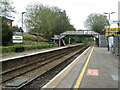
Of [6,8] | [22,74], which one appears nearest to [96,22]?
[6,8]

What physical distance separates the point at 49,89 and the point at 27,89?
212 centimetres

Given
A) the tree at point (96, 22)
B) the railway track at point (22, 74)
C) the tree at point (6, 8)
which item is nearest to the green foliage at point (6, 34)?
the tree at point (6, 8)

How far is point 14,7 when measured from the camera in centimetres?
3481

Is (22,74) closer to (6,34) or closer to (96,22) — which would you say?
(6,34)

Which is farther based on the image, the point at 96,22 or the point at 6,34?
the point at 96,22

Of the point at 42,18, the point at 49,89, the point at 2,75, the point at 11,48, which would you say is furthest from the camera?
the point at 42,18

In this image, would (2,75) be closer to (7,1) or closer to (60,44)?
(7,1)

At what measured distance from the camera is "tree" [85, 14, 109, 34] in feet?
286

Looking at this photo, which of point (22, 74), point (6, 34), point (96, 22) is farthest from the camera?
point (96, 22)

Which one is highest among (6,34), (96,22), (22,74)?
(96,22)

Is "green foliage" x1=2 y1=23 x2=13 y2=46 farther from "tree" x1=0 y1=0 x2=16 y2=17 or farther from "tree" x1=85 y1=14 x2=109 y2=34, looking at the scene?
"tree" x1=85 y1=14 x2=109 y2=34

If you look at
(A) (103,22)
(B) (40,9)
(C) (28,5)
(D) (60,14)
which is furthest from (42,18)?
(A) (103,22)

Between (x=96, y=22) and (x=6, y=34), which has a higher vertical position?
(x=96, y=22)

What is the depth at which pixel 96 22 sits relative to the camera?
295 feet
